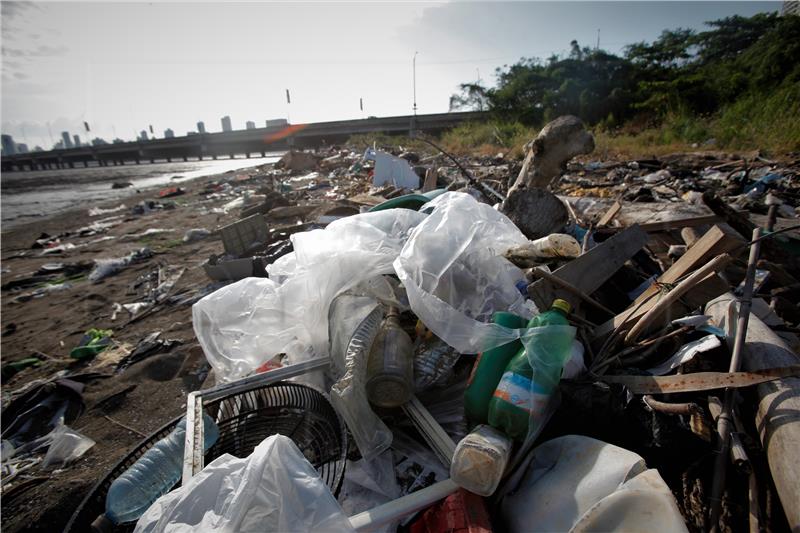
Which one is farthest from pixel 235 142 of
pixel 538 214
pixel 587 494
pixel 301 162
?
pixel 587 494

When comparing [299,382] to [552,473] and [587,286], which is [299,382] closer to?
[552,473]

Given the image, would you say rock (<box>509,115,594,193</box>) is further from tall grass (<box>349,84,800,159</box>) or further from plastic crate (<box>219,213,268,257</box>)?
tall grass (<box>349,84,800,159</box>)

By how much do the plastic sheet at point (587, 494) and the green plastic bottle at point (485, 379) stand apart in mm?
223

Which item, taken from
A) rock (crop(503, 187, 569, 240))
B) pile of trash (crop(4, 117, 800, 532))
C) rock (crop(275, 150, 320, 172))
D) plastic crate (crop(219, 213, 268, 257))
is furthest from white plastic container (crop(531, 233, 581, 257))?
rock (crop(275, 150, 320, 172))

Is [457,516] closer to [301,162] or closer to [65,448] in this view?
[65,448]

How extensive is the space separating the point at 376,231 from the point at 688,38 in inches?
1069

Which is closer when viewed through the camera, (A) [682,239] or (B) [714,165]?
(A) [682,239]

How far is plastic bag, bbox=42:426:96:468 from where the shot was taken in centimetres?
215

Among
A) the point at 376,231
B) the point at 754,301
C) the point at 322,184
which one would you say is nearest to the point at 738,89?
the point at 322,184

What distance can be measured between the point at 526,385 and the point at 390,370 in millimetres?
527

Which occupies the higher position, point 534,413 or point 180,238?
point 534,413

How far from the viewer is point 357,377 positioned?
1.45m

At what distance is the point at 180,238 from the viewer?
23.3 feet

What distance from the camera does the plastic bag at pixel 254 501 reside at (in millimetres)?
915
